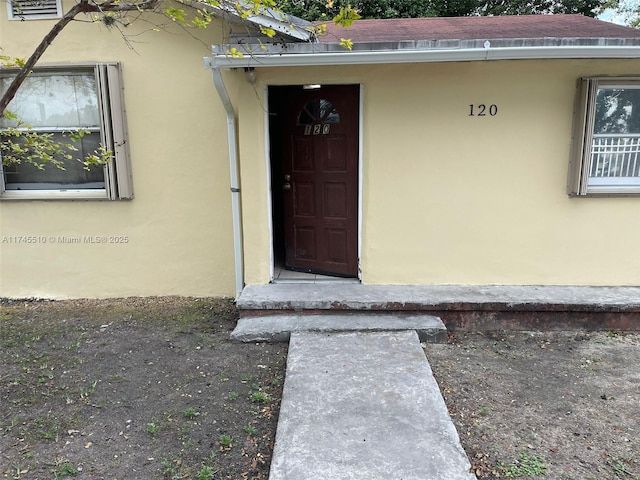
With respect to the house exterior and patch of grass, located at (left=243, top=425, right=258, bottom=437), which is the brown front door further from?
patch of grass, located at (left=243, top=425, right=258, bottom=437)

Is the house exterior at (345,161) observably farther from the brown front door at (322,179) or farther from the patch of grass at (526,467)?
the patch of grass at (526,467)

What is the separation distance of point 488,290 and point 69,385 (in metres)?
3.78

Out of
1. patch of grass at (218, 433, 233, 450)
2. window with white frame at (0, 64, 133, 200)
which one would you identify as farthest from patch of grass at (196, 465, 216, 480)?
window with white frame at (0, 64, 133, 200)

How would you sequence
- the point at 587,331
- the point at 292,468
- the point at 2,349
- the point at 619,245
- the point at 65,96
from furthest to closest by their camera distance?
the point at 65,96, the point at 619,245, the point at 587,331, the point at 2,349, the point at 292,468

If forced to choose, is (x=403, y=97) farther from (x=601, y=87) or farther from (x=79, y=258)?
(x=79, y=258)

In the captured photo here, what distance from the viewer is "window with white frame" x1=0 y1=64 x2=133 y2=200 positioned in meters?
4.97

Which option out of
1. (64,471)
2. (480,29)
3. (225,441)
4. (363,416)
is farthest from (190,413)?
(480,29)

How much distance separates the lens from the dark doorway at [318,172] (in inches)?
192

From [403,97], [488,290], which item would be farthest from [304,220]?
[488,290]

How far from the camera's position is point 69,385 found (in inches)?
137

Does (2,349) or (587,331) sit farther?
(587,331)

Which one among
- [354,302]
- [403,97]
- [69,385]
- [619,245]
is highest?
[403,97]

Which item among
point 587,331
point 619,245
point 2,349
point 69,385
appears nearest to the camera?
point 69,385

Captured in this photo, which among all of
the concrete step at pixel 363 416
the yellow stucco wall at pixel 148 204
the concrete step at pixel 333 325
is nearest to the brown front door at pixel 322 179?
the yellow stucco wall at pixel 148 204
